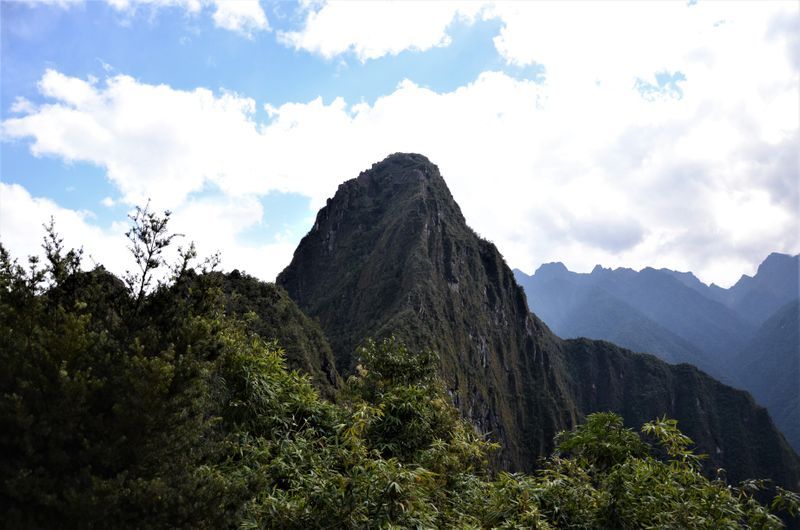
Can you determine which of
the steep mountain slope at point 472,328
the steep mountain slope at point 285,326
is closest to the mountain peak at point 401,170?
→ the steep mountain slope at point 472,328

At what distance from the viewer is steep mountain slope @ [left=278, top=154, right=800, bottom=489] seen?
98.0 meters

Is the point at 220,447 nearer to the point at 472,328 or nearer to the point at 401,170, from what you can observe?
the point at 472,328

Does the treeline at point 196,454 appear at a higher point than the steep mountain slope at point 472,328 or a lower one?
lower

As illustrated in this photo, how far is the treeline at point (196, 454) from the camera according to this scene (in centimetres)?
631

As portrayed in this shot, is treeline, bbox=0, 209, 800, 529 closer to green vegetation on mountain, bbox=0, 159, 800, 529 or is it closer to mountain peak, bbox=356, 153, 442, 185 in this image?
green vegetation on mountain, bbox=0, 159, 800, 529

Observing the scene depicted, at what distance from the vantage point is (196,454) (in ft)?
24.7

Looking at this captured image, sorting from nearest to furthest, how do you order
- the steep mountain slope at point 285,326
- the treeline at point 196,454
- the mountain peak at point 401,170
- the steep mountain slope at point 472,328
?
the treeline at point 196,454
the steep mountain slope at point 285,326
the steep mountain slope at point 472,328
the mountain peak at point 401,170

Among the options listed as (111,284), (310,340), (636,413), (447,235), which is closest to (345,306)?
(447,235)

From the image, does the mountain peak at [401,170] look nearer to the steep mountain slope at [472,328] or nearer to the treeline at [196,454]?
the steep mountain slope at [472,328]

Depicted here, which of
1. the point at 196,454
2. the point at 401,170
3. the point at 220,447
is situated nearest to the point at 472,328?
the point at 401,170

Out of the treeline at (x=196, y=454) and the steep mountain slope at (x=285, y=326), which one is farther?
the steep mountain slope at (x=285, y=326)

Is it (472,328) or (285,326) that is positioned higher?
(472,328)

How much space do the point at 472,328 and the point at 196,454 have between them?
360 ft

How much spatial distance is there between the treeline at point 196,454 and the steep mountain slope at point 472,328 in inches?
2468
